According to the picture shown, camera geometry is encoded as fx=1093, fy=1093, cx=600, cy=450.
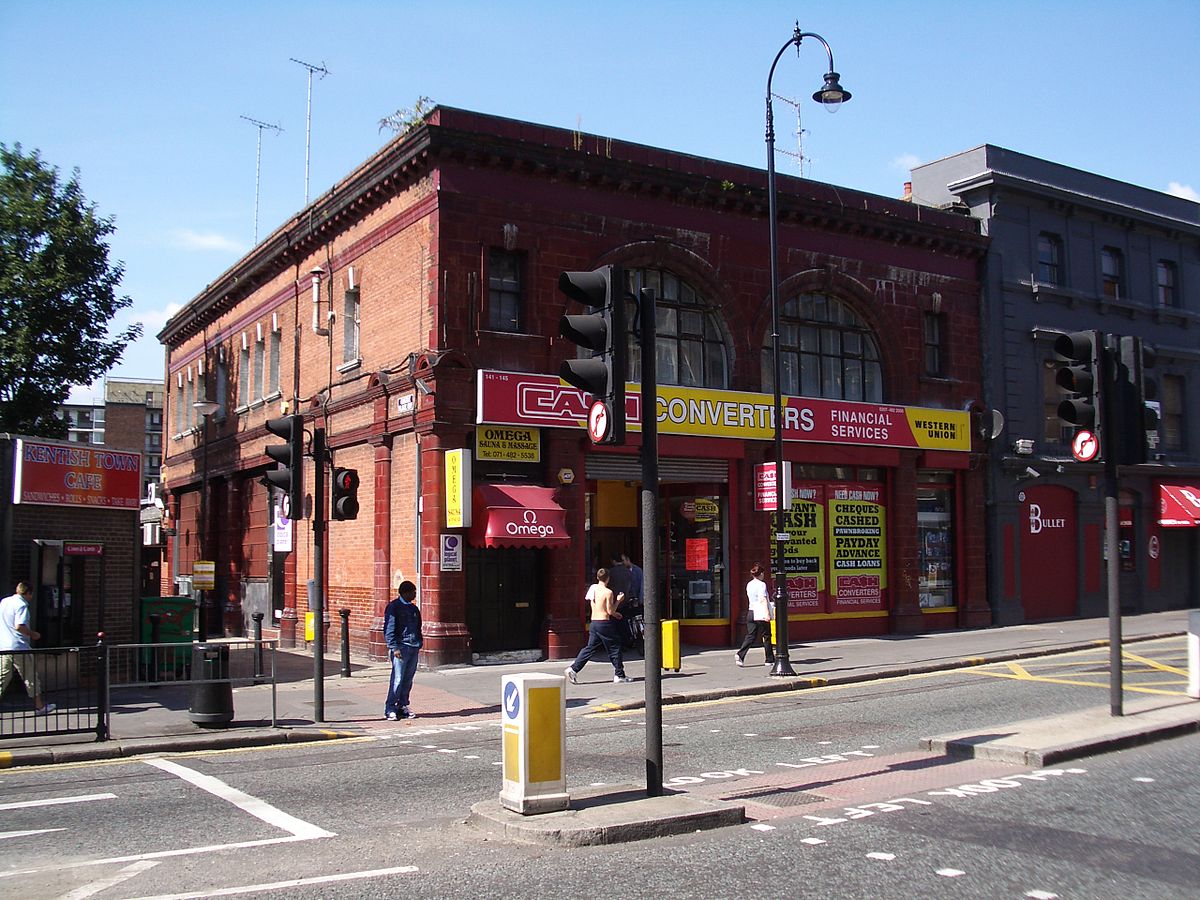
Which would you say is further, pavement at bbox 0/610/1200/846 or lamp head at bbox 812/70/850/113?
lamp head at bbox 812/70/850/113

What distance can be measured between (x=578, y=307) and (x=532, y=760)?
46.7 ft

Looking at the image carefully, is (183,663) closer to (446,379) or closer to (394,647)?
(394,647)

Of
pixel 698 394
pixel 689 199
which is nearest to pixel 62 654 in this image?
pixel 698 394

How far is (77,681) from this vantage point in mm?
13453

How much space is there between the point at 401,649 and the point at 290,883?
331 inches

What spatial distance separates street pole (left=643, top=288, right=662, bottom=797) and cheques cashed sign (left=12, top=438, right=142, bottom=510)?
11.8 metres

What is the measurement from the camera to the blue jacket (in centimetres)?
1512

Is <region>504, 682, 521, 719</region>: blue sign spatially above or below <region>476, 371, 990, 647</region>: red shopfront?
below

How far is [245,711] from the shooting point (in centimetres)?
1530

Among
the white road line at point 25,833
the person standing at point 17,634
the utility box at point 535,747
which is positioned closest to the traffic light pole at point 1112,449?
the utility box at point 535,747

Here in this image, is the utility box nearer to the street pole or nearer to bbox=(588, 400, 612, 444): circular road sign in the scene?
the street pole

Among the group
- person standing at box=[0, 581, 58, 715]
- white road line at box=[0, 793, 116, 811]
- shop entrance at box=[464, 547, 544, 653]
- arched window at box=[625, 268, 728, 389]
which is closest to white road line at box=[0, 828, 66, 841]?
white road line at box=[0, 793, 116, 811]

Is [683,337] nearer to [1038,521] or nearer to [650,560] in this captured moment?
[1038,521]

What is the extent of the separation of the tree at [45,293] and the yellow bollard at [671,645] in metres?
19.0
